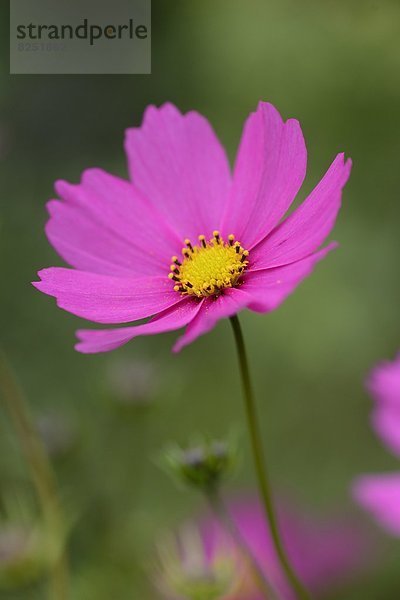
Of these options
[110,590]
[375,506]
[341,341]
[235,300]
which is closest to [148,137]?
[235,300]

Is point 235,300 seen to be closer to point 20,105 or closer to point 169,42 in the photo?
point 169,42

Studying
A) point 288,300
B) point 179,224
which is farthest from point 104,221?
point 288,300

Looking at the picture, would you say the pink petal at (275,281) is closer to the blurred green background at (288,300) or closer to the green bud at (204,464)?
the green bud at (204,464)

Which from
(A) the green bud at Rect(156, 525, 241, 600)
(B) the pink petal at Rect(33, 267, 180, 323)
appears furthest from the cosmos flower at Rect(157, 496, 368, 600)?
(B) the pink petal at Rect(33, 267, 180, 323)

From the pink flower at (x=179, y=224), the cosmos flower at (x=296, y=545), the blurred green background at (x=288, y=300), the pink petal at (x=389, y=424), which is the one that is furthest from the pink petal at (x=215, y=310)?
the blurred green background at (x=288, y=300)
